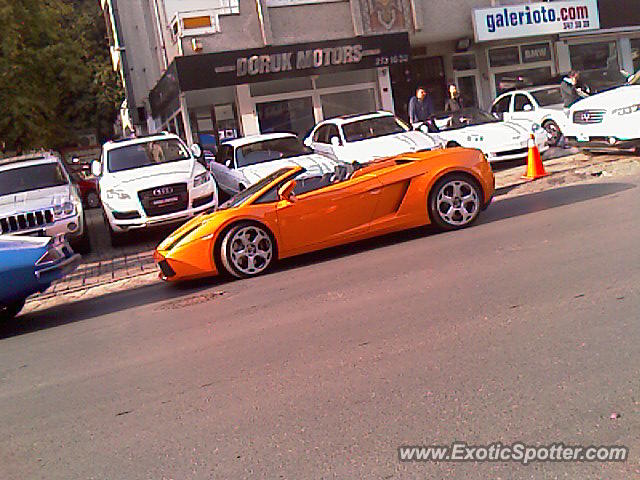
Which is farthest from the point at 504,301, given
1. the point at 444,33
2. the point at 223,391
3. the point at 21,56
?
the point at 21,56

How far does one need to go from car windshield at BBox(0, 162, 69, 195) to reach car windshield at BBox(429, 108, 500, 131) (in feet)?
25.8

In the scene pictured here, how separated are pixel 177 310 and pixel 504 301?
351 cm

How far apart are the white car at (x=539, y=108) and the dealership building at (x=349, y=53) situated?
230 cm

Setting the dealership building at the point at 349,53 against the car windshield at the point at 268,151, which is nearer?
the car windshield at the point at 268,151

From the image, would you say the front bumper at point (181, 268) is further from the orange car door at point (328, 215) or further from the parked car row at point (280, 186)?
the orange car door at point (328, 215)

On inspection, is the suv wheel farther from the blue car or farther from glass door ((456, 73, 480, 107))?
the blue car

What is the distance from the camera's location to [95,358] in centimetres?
606

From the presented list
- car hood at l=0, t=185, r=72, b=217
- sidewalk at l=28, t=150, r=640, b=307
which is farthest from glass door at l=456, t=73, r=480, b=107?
car hood at l=0, t=185, r=72, b=217

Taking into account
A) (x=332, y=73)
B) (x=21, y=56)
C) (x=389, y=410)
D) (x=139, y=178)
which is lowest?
(x=389, y=410)

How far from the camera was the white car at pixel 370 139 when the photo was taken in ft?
43.8

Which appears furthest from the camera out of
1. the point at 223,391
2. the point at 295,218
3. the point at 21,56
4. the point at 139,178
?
the point at 21,56

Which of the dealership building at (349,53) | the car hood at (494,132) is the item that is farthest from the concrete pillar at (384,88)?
the car hood at (494,132)

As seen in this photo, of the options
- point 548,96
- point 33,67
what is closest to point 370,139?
point 548,96

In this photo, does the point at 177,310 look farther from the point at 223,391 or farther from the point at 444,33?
the point at 444,33
